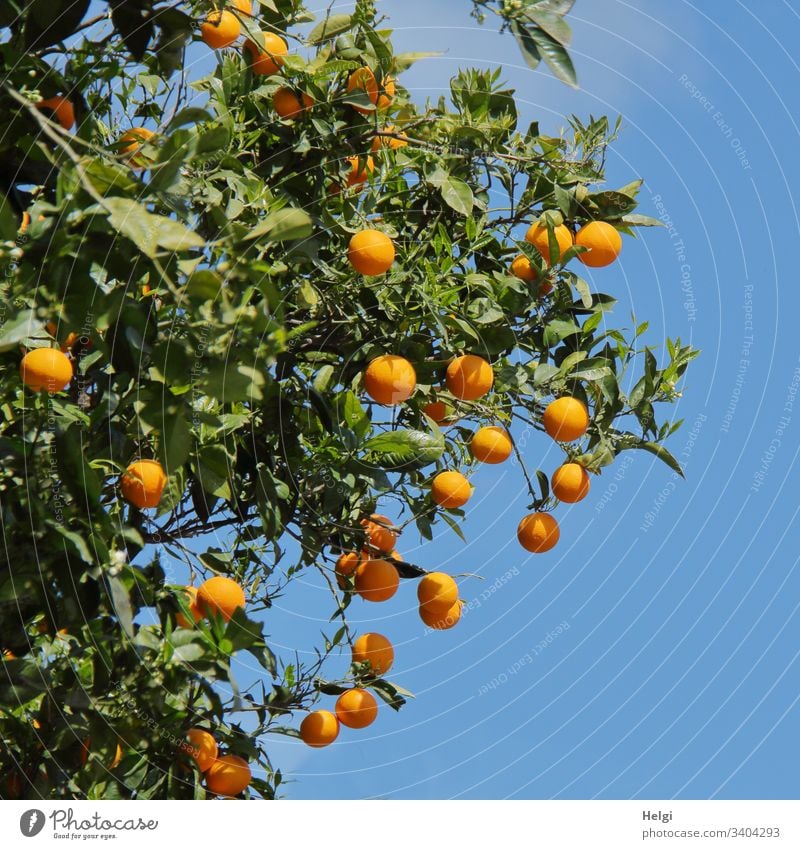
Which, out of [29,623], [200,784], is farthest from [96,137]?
[200,784]

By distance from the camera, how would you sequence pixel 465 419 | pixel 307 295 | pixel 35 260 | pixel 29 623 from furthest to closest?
1. pixel 465 419
2. pixel 307 295
3. pixel 29 623
4. pixel 35 260

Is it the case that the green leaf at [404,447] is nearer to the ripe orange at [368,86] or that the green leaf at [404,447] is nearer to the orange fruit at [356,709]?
the orange fruit at [356,709]

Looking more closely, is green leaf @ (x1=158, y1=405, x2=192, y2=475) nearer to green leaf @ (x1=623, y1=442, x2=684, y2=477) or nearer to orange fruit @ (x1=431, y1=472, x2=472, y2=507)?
orange fruit @ (x1=431, y1=472, x2=472, y2=507)

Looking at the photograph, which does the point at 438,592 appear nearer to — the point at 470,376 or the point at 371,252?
the point at 470,376

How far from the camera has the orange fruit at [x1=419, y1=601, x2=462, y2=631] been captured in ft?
8.37

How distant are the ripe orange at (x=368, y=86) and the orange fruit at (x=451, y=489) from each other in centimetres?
86

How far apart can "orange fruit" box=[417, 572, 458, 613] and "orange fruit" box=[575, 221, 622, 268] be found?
2.69 ft

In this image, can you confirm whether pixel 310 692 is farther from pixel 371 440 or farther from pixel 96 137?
pixel 96 137

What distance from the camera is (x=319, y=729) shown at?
2531 millimetres

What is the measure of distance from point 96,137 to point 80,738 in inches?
50.0

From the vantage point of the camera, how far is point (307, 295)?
2.27 meters
